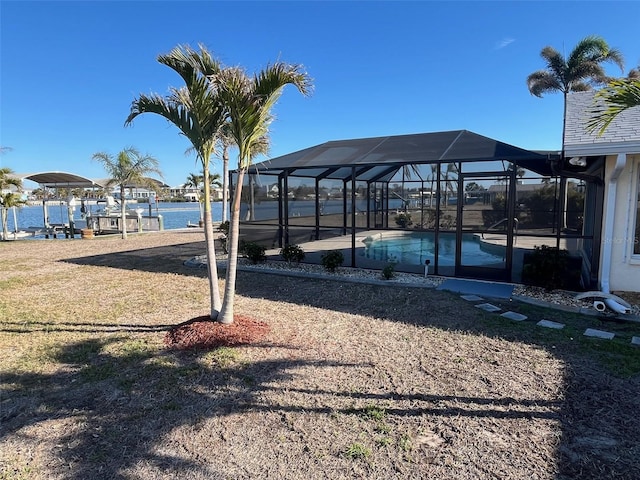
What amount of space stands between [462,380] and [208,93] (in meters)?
4.09

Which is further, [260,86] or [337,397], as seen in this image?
[260,86]

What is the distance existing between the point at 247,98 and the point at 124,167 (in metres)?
15.0

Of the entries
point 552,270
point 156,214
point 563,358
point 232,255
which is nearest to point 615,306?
point 552,270

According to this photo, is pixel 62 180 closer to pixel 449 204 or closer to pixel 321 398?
pixel 449 204

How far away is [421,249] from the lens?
35.7 feet

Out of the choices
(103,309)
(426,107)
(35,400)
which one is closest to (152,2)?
(103,309)

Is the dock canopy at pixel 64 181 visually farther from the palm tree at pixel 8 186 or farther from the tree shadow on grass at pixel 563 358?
the tree shadow on grass at pixel 563 358

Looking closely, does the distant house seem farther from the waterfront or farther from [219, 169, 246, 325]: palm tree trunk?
the waterfront

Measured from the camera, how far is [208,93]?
14.0 ft

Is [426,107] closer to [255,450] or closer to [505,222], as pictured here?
[505,222]

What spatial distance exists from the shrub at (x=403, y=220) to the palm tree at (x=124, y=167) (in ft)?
38.2

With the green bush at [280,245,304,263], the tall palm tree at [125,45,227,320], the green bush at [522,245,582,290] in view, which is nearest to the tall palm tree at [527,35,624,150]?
the green bush at [522,245,582,290]

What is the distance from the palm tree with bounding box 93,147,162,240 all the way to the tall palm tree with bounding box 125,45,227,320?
13.5 m

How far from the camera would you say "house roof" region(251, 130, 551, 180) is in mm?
7207
